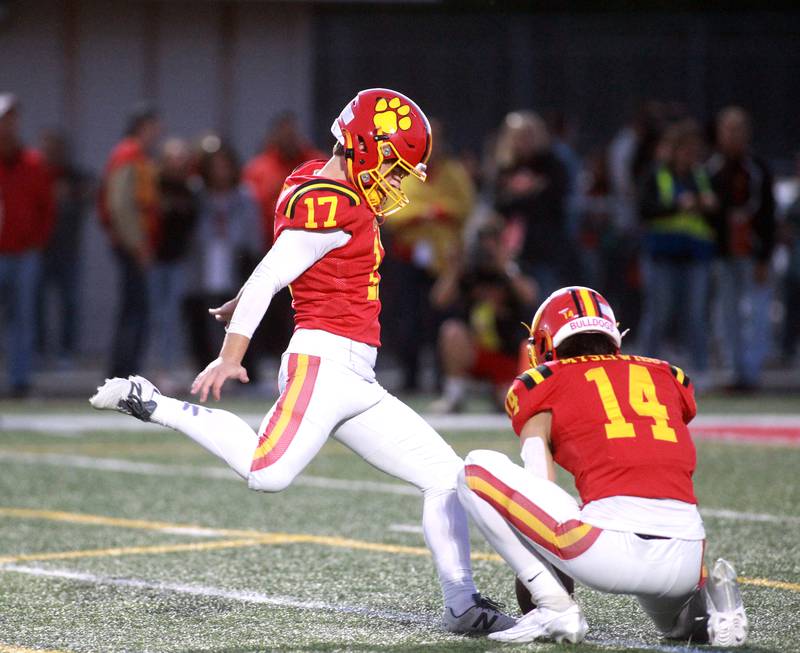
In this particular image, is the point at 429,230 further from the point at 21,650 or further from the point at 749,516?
the point at 21,650

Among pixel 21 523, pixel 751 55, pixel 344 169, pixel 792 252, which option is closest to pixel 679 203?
pixel 792 252

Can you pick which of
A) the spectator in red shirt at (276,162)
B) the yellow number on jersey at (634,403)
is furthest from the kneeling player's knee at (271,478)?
the spectator in red shirt at (276,162)

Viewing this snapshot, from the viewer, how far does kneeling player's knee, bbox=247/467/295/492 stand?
5.08 metres

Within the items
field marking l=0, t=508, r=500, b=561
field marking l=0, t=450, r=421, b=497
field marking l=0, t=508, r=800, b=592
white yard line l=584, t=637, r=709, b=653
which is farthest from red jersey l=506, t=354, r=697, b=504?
field marking l=0, t=450, r=421, b=497

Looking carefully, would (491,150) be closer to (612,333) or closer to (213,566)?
(213,566)

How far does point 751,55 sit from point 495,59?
299 cm

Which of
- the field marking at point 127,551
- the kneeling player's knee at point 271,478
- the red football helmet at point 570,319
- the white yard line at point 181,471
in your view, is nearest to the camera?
the red football helmet at point 570,319

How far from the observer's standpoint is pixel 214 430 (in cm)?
521

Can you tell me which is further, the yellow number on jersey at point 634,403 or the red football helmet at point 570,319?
the red football helmet at point 570,319

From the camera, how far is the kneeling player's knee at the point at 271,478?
508 centimetres

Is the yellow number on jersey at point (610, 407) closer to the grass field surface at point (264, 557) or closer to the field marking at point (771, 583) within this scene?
the grass field surface at point (264, 557)

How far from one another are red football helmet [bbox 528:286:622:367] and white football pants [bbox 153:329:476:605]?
53 cm

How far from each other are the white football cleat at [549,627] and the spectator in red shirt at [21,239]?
9546 millimetres

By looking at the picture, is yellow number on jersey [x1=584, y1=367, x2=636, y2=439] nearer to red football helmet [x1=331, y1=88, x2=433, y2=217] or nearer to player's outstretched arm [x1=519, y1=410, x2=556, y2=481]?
player's outstretched arm [x1=519, y1=410, x2=556, y2=481]
